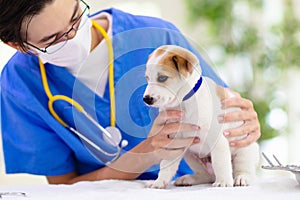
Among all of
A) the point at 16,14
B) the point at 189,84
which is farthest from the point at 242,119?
the point at 16,14

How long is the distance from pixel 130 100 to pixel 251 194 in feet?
0.86

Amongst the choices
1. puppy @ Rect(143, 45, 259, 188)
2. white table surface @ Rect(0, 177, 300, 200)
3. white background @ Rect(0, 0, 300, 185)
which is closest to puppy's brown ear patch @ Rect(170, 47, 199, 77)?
puppy @ Rect(143, 45, 259, 188)

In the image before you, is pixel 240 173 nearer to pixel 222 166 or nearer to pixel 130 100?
pixel 222 166

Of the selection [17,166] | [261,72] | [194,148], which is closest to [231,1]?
[261,72]

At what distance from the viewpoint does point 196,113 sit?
0.91m

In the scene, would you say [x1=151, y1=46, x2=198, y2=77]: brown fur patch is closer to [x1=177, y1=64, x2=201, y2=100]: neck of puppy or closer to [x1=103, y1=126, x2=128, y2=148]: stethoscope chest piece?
[x1=177, y1=64, x2=201, y2=100]: neck of puppy

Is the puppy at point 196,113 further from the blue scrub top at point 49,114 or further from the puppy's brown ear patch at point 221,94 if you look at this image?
the blue scrub top at point 49,114

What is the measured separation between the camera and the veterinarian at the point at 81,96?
3.15 ft

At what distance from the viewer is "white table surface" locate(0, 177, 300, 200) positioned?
0.85 metres

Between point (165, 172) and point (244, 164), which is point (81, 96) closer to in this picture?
point (165, 172)

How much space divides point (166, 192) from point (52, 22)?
398 millimetres

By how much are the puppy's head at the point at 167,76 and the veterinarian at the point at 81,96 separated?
25 mm

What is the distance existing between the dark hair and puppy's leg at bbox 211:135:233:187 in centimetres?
42

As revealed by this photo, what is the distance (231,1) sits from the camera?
2.91 m
